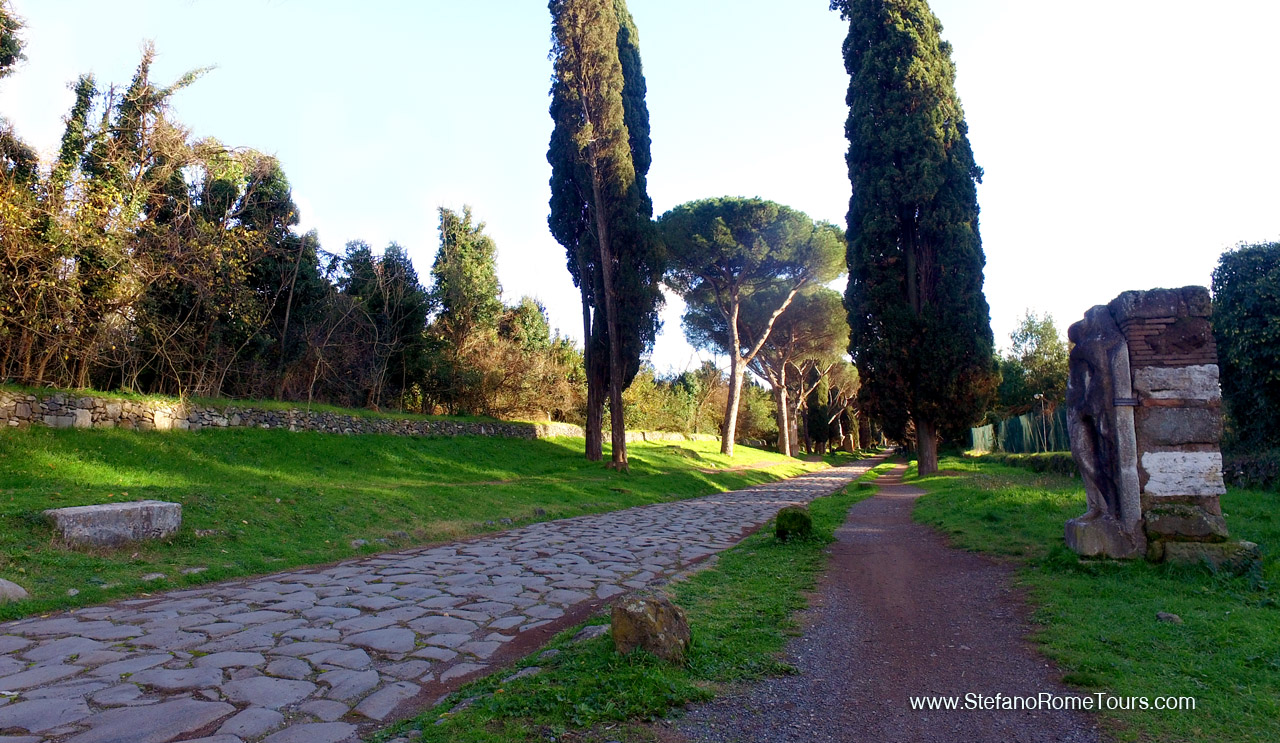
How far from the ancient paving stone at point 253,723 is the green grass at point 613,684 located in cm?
59

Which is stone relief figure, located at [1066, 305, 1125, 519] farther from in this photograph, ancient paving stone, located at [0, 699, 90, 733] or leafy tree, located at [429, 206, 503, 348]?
leafy tree, located at [429, 206, 503, 348]

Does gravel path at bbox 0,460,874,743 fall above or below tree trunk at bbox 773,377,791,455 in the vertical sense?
below

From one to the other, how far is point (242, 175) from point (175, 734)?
17.6m

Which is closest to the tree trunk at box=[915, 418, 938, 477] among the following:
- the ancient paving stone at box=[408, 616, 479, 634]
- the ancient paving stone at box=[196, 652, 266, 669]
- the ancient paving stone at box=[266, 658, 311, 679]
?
the ancient paving stone at box=[408, 616, 479, 634]

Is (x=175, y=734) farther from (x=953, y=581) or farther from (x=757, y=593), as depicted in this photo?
(x=953, y=581)

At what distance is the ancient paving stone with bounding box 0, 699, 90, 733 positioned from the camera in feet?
10.7

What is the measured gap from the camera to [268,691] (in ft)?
12.5

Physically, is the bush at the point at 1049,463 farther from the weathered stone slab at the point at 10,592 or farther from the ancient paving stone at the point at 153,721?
the weathered stone slab at the point at 10,592

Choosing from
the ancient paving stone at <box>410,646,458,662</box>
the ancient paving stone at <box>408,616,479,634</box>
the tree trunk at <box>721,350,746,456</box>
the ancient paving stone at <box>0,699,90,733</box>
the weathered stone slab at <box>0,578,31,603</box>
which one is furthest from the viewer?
the tree trunk at <box>721,350,746,456</box>

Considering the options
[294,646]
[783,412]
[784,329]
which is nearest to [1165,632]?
[294,646]

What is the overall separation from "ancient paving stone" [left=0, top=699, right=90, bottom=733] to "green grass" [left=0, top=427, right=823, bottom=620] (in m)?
2.34

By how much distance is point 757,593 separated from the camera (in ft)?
21.1

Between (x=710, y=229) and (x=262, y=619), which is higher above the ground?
(x=710, y=229)

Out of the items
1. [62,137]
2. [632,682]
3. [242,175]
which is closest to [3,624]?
[632,682]
